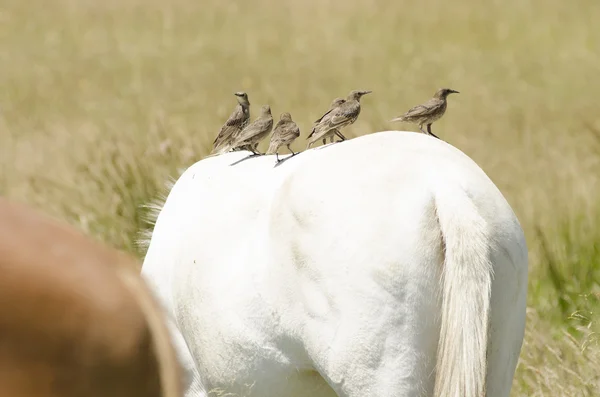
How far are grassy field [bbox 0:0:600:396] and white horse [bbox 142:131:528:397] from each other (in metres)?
1.52

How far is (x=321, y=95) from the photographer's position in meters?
14.5

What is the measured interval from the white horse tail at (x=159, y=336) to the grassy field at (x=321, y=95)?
3137 millimetres

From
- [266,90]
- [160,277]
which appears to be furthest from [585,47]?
[160,277]

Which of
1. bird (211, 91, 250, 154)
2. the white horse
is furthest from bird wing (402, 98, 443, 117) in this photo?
the white horse

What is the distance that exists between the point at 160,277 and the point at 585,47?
15.4 meters

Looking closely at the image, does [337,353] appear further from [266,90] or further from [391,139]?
[266,90]

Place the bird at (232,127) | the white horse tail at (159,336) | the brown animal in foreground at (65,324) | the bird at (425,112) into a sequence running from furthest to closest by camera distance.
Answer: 1. the bird at (232,127)
2. the bird at (425,112)
3. the white horse tail at (159,336)
4. the brown animal in foreground at (65,324)

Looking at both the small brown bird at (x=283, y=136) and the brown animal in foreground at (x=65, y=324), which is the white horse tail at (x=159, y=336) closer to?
the brown animal in foreground at (x=65, y=324)

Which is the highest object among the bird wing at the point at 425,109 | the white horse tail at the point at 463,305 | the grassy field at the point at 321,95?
the bird wing at the point at 425,109

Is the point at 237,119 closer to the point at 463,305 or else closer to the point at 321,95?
the point at 463,305

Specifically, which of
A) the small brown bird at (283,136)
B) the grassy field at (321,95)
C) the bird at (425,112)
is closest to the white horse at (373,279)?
the small brown bird at (283,136)

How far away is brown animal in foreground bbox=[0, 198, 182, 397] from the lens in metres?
1.45

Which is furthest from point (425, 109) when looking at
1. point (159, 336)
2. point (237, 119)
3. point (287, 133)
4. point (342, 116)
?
point (159, 336)

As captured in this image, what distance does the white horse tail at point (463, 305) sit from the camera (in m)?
3.04
